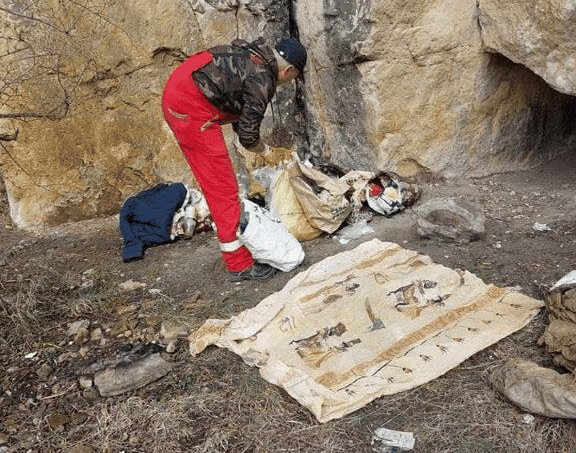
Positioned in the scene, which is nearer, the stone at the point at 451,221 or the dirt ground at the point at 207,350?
the dirt ground at the point at 207,350

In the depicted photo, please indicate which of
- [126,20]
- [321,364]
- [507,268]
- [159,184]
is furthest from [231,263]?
[126,20]

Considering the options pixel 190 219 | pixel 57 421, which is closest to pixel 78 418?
pixel 57 421

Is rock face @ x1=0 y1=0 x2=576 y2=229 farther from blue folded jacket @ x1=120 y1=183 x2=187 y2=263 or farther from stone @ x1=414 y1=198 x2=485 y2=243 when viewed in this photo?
stone @ x1=414 y1=198 x2=485 y2=243

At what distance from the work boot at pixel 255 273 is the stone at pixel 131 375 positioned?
92 centimetres

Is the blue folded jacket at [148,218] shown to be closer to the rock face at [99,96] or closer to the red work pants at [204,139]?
the rock face at [99,96]

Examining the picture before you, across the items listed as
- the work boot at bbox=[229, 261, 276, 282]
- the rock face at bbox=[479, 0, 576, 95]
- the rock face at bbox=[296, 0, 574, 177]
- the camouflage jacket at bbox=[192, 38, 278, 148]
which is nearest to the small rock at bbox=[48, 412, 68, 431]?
the work boot at bbox=[229, 261, 276, 282]

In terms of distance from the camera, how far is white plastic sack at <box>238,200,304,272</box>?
10.9ft

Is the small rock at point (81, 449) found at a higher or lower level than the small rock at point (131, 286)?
lower

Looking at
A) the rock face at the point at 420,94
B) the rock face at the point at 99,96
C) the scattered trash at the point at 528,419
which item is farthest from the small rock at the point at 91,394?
the rock face at the point at 420,94

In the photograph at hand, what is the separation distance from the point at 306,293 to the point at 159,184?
2.04m

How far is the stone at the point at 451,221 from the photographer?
137 inches

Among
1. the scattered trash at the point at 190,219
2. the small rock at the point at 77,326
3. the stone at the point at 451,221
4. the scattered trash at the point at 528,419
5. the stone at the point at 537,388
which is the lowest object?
the scattered trash at the point at 528,419

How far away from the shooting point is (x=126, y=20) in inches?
169

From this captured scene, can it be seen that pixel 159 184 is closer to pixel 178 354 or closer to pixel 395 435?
pixel 178 354
